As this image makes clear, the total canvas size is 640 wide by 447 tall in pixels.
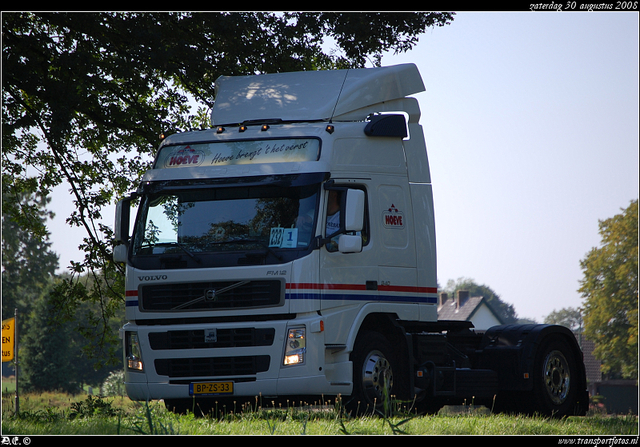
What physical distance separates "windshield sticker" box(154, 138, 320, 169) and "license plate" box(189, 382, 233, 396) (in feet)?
8.68

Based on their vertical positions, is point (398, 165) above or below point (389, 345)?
above

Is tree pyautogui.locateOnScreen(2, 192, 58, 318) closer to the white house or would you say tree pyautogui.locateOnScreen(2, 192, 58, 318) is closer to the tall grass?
the white house

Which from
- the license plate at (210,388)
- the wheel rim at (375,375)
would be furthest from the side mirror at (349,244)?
the license plate at (210,388)

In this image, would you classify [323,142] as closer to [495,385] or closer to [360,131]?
[360,131]

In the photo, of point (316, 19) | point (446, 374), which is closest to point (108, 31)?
point (316, 19)

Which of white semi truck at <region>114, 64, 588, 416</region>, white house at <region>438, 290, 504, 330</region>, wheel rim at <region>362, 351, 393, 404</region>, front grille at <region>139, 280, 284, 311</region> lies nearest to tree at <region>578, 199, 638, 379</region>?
white house at <region>438, 290, 504, 330</region>

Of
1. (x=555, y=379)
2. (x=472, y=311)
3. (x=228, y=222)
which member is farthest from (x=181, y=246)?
(x=472, y=311)

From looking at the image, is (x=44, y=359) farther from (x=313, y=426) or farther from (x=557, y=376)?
(x=313, y=426)

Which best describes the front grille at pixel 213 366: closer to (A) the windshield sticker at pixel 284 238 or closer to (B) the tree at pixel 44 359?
(A) the windshield sticker at pixel 284 238

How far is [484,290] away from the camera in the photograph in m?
135

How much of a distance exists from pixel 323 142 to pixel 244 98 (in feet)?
6.69

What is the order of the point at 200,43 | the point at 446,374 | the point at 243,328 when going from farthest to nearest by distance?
1. the point at 200,43
2. the point at 446,374
3. the point at 243,328

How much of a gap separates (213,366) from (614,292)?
149 feet

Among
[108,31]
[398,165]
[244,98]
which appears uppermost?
[108,31]
